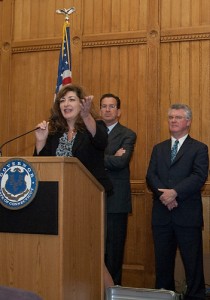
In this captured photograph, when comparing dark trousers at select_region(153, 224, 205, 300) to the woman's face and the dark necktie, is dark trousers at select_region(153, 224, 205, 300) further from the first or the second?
the woman's face

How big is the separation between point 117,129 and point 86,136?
129 centimetres

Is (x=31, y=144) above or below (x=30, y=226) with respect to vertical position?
above

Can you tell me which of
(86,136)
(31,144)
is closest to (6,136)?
(31,144)

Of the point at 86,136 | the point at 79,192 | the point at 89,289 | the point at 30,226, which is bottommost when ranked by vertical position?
the point at 89,289

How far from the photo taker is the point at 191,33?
447cm

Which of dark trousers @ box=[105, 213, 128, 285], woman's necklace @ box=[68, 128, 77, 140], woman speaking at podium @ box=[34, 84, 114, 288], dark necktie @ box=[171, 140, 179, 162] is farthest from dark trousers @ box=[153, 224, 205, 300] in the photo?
woman's necklace @ box=[68, 128, 77, 140]

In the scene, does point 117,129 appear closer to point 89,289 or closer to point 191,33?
point 191,33

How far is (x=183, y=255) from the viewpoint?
350cm

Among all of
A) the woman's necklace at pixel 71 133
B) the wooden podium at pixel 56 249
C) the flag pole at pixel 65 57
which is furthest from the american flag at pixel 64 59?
the wooden podium at pixel 56 249

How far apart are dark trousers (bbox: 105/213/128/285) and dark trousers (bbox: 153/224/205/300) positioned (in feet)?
1.10

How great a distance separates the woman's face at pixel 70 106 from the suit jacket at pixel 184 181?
109 centimetres

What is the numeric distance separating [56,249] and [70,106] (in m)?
0.96

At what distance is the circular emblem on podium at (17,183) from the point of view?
2.16 m

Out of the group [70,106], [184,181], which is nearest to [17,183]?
[70,106]
